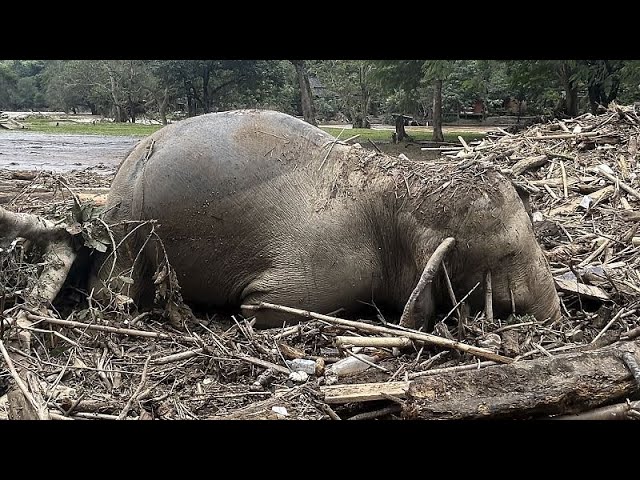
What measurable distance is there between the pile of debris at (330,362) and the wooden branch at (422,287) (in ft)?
0.59

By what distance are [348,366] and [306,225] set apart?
1.48 meters

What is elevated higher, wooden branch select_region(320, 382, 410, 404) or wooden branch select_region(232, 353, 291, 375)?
wooden branch select_region(320, 382, 410, 404)

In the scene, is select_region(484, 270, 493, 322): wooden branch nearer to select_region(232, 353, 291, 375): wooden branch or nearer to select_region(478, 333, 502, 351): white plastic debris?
select_region(478, 333, 502, 351): white plastic debris

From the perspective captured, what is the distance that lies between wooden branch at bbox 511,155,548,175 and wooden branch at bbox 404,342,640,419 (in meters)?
7.56

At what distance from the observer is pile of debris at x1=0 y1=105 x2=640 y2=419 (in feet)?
11.8

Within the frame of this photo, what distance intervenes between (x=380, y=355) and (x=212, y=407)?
1.13 meters

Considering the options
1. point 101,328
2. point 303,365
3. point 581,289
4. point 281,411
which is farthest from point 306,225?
point 581,289

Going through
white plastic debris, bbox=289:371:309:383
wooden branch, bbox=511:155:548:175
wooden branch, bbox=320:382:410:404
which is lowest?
white plastic debris, bbox=289:371:309:383

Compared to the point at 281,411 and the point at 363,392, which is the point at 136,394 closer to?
Result: the point at 281,411

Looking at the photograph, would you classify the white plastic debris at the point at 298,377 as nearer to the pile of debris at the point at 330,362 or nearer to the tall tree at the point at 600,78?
the pile of debris at the point at 330,362

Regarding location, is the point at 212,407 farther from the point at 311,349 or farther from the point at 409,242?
the point at 409,242

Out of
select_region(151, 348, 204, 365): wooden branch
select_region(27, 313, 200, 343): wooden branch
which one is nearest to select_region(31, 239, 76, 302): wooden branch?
select_region(27, 313, 200, 343): wooden branch

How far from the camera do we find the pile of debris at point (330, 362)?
361 cm
